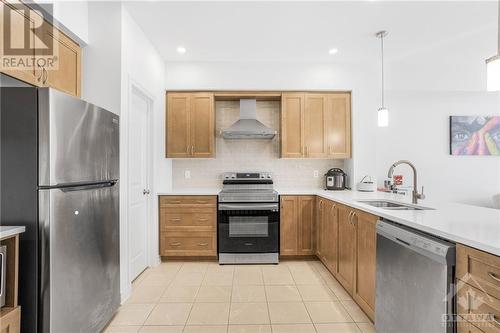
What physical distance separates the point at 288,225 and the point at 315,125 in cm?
149

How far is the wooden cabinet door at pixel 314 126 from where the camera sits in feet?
12.8

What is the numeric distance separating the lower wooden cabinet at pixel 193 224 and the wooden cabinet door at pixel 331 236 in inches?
55.6

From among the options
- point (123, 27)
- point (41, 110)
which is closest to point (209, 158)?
point (123, 27)

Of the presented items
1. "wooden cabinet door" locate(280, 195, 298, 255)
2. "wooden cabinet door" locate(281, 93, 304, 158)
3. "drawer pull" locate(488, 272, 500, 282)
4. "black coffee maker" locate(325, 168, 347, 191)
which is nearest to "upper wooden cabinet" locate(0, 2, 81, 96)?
"wooden cabinet door" locate(281, 93, 304, 158)

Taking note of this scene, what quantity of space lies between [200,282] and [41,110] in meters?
2.24

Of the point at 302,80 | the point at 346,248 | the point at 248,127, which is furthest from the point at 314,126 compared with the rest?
the point at 346,248

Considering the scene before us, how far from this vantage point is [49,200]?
153 cm

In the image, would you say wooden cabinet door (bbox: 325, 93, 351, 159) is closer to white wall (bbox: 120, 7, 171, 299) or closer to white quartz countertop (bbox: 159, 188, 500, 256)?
white quartz countertop (bbox: 159, 188, 500, 256)

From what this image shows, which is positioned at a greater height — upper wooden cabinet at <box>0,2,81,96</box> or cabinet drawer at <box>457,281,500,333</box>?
upper wooden cabinet at <box>0,2,81,96</box>

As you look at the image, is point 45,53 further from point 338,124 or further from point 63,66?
point 338,124

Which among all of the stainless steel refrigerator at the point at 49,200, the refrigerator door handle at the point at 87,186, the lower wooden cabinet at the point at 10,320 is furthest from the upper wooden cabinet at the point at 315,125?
the lower wooden cabinet at the point at 10,320

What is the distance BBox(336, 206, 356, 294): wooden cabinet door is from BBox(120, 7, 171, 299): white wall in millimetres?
2088

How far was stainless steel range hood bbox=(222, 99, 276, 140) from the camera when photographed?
3750 millimetres

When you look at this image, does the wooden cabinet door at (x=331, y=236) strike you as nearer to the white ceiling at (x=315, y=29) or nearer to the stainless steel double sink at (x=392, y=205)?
the stainless steel double sink at (x=392, y=205)
